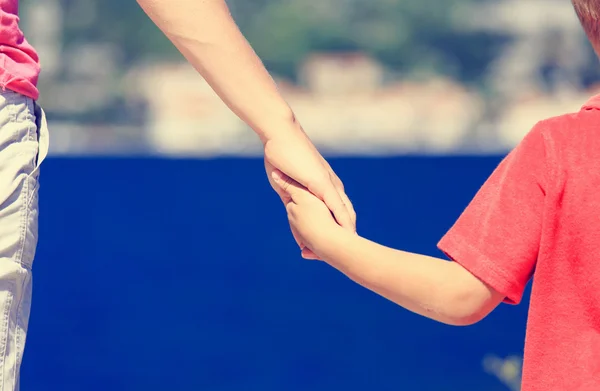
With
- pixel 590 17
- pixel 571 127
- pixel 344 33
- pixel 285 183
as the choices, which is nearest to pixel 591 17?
pixel 590 17

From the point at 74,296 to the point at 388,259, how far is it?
7.26 feet

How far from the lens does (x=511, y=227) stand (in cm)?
129

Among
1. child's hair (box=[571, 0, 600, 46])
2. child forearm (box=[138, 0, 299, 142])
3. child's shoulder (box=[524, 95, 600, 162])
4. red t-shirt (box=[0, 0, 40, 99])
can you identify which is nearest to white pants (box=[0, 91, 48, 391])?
red t-shirt (box=[0, 0, 40, 99])

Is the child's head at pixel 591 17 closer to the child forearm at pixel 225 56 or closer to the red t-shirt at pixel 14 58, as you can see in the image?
the child forearm at pixel 225 56

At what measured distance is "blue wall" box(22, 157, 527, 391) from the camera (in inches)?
132

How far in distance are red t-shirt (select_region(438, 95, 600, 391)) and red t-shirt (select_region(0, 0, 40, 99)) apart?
0.75 metres

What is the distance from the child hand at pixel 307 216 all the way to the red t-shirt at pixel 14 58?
0.45 metres

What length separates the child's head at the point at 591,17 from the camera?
1.34 meters

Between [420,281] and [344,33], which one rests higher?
[420,281]

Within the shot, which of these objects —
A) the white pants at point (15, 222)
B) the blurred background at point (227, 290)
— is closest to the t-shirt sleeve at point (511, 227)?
the white pants at point (15, 222)

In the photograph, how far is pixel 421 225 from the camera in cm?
350

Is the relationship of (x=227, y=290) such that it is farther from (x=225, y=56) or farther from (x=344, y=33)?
(x=344, y=33)

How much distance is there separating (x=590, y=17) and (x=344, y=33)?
3981cm

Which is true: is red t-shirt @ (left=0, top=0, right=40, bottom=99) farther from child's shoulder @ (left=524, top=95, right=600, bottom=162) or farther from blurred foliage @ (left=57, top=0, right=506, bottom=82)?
blurred foliage @ (left=57, top=0, right=506, bottom=82)
